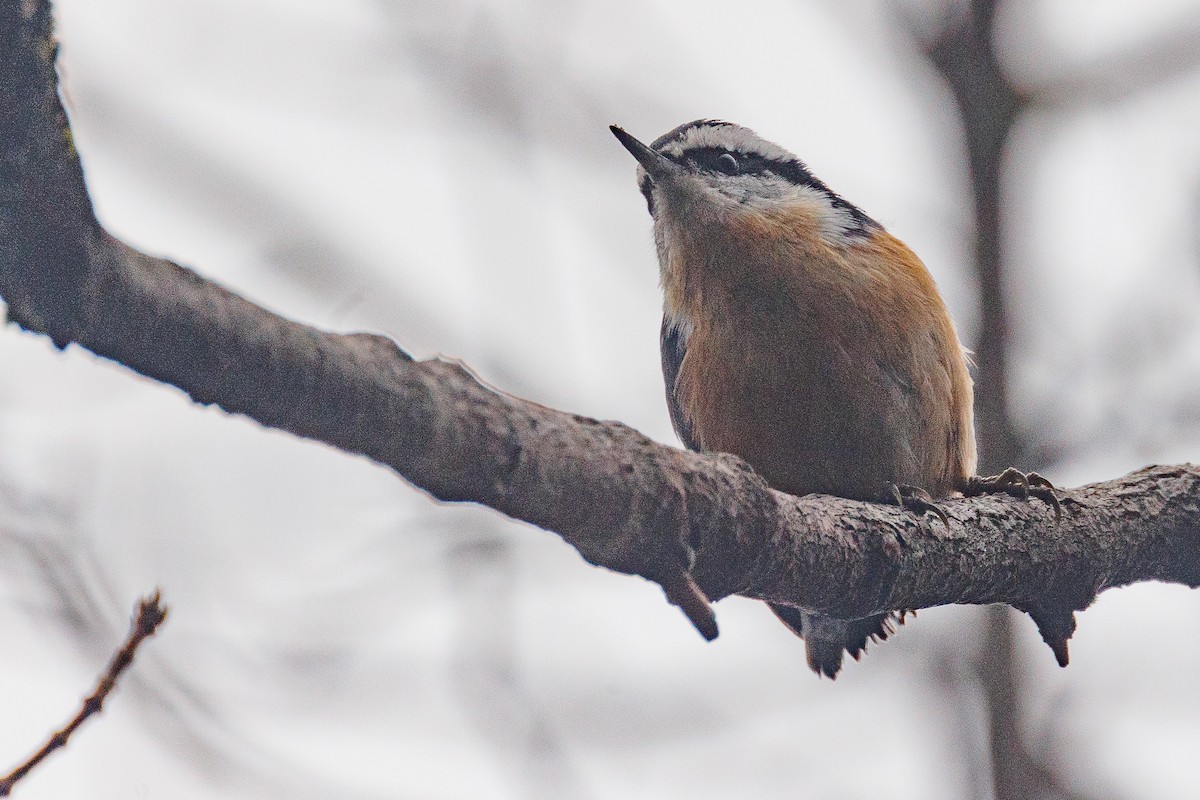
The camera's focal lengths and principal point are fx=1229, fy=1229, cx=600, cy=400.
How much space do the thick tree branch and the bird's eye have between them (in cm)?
169

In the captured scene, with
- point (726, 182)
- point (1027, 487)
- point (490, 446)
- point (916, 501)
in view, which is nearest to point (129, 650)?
point (490, 446)

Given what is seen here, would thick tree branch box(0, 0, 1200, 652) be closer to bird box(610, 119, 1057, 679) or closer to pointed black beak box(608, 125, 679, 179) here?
bird box(610, 119, 1057, 679)

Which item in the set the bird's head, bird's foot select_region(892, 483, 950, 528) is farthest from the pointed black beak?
bird's foot select_region(892, 483, 950, 528)

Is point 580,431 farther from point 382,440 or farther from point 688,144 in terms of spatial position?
point 688,144

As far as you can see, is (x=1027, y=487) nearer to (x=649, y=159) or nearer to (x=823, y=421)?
(x=823, y=421)

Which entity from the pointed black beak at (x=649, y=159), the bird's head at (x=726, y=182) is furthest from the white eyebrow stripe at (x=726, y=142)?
the pointed black beak at (x=649, y=159)

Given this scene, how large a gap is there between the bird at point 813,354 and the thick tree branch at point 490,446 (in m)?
0.28

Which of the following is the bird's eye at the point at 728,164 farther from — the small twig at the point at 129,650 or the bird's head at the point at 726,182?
the small twig at the point at 129,650

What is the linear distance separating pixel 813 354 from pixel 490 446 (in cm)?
216

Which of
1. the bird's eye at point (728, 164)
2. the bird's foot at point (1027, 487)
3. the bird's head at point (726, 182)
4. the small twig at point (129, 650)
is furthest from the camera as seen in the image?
the bird's eye at point (728, 164)

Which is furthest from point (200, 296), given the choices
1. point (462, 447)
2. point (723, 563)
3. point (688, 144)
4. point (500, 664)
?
point (500, 664)

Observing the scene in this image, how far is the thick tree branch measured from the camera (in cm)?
153

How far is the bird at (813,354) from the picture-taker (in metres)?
3.99

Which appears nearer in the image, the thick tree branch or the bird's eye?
the thick tree branch
